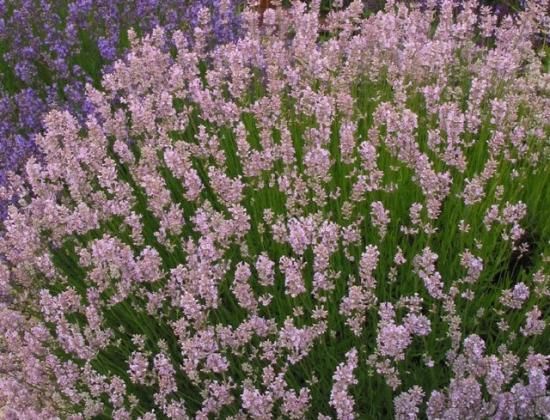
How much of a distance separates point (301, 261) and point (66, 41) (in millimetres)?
2363

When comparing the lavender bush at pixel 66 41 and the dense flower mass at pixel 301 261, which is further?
the lavender bush at pixel 66 41

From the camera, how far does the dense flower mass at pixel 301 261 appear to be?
2.23 meters

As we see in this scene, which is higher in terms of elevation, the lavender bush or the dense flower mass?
the lavender bush

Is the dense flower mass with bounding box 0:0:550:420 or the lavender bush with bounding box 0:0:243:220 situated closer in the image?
the dense flower mass with bounding box 0:0:550:420

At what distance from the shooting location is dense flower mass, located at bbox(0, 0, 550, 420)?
2.23 metres

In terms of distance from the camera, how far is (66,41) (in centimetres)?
428

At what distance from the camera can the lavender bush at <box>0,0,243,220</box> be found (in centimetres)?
399

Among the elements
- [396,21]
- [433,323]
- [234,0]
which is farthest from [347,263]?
[234,0]

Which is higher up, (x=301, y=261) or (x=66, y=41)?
(x=66, y=41)

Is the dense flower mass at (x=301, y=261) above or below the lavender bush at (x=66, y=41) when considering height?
below

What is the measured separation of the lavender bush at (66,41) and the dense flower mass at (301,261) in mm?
795

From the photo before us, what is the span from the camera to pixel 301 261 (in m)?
2.52

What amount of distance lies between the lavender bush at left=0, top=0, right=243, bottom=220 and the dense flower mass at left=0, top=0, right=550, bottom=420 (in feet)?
2.61

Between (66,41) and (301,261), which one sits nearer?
(301,261)
